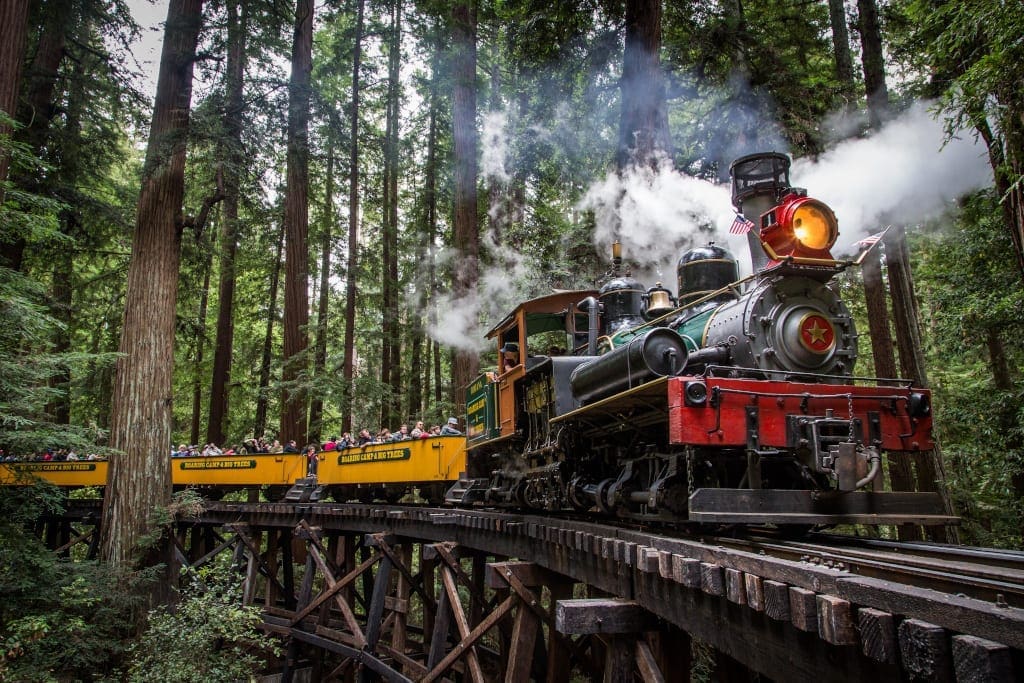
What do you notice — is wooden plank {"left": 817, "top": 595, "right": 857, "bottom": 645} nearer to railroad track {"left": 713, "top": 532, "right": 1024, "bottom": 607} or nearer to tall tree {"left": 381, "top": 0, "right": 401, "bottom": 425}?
railroad track {"left": 713, "top": 532, "right": 1024, "bottom": 607}

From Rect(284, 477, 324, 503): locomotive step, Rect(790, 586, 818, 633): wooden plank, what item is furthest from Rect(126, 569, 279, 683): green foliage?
Rect(790, 586, 818, 633): wooden plank

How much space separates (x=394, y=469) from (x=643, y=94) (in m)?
8.26

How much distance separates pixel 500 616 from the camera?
6449 mm

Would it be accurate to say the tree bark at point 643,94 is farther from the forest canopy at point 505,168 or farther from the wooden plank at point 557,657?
the wooden plank at point 557,657

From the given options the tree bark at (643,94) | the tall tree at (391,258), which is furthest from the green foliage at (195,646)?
the tree bark at (643,94)

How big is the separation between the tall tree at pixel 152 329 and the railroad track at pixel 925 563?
1021 centimetres

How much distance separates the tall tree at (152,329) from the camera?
10977mm

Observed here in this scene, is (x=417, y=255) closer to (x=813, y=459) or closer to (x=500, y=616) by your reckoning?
(x=500, y=616)

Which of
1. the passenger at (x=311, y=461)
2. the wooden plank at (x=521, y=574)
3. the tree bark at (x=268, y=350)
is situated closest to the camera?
the wooden plank at (x=521, y=574)

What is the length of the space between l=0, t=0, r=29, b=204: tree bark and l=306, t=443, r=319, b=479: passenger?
858cm

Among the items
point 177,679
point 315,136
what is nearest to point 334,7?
point 315,136

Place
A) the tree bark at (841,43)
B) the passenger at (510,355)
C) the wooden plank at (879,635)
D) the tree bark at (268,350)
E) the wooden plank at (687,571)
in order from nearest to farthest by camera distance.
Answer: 1. the wooden plank at (879,635)
2. the wooden plank at (687,571)
3. the passenger at (510,355)
4. the tree bark at (841,43)
5. the tree bark at (268,350)

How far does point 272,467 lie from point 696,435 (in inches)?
511

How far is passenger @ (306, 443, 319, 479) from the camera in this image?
15.0 metres
